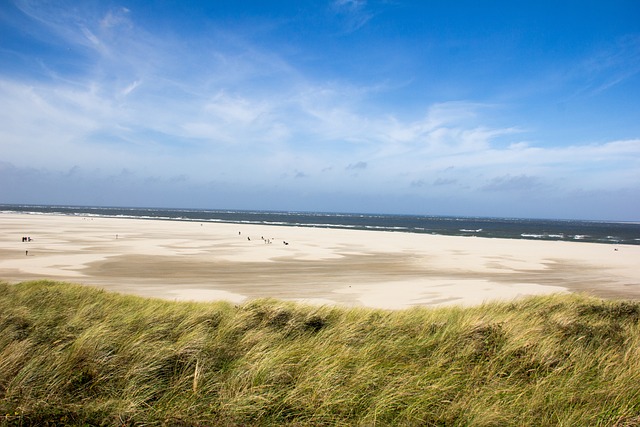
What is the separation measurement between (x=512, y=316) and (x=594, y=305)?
3404mm

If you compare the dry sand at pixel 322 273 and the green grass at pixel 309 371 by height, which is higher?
the green grass at pixel 309 371

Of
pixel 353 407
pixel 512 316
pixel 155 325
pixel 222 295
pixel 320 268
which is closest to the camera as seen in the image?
pixel 353 407

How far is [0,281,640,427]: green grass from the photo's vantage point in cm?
410

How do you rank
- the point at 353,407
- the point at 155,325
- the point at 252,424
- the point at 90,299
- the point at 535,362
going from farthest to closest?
the point at 90,299, the point at 155,325, the point at 535,362, the point at 353,407, the point at 252,424

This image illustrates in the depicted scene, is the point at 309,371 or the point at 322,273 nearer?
the point at 309,371

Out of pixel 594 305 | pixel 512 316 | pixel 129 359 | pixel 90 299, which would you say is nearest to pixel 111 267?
pixel 90 299

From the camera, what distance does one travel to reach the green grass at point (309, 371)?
4.10 meters

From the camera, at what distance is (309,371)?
4832 mm

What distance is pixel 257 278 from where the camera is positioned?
19.8 metres

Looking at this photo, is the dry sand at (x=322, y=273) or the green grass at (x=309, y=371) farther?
the dry sand at (x=322, y=273)

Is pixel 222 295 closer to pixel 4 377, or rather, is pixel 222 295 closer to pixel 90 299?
pixel 90 299

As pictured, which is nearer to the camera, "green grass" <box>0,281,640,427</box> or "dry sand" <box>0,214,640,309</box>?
"green grass" <box>0,281,640,427</box>

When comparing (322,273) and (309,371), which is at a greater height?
(309,371)

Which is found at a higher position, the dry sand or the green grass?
the green grass
